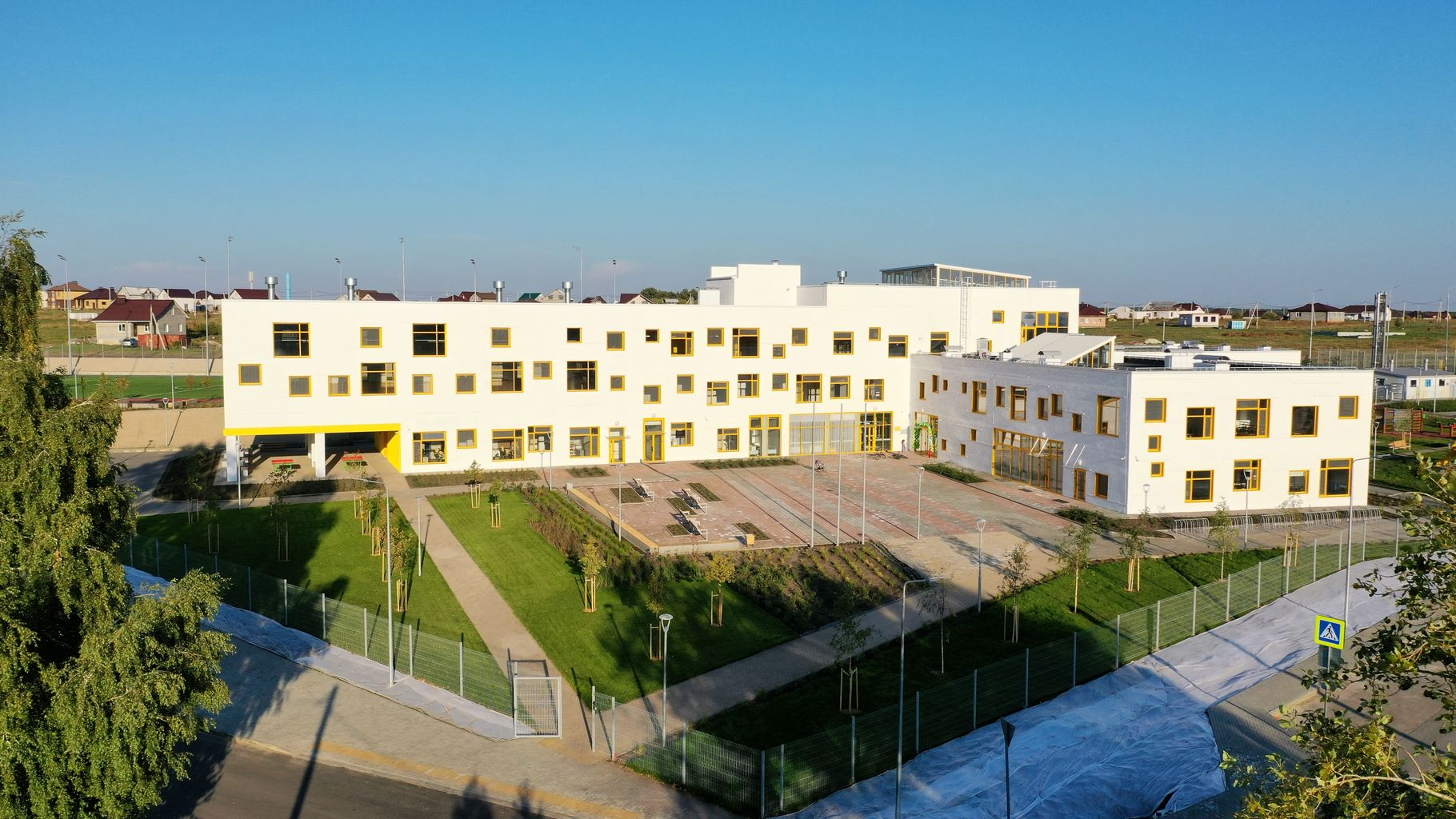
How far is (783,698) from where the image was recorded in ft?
69.9

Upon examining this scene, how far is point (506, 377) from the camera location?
153 feet

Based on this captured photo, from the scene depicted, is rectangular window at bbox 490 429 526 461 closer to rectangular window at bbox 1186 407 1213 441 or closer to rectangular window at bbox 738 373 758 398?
rectangular window at bbox 738 373 758 398

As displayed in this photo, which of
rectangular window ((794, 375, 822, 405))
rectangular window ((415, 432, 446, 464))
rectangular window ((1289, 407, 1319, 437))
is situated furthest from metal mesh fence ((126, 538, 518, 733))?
rectangular window ((1289, 407, 1319, 437))

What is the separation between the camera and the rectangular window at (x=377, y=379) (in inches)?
1752

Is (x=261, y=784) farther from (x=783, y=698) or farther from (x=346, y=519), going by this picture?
(x=346, y=519)

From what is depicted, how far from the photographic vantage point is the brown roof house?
98938 millimetres

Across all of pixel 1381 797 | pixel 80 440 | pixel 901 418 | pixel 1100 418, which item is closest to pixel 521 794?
pixel 80 440

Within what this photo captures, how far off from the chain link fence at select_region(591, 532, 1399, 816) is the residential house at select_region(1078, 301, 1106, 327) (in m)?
104

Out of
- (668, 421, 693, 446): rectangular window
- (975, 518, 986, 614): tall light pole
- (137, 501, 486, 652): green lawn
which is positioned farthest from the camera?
(668, 421, 693, 446): rectangular window

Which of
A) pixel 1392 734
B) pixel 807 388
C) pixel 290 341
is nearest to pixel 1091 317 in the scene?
pixel 807 388

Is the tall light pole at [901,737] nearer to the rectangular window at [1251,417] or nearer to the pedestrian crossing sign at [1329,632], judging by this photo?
the pedestrian crossing sign at [1329,632]

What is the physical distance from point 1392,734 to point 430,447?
4196 centimetres

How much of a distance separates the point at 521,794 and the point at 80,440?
9.27 m

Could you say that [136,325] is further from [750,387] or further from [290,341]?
[750,387]
